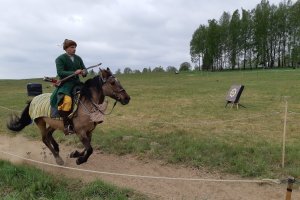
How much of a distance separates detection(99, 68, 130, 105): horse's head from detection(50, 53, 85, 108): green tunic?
2.08ft

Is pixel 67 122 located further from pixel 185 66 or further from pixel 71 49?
pixel 185 66

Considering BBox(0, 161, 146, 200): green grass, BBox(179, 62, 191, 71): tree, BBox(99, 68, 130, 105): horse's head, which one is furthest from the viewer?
BBox(179, 62, 191, 71): tree

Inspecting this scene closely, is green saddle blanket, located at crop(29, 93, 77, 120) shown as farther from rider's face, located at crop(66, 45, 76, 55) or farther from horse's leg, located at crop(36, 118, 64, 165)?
rider's face, located at crop(66, 45, 76, 55)

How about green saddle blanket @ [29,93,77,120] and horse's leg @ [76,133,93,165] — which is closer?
horse's leg @ [76,133,93,165]

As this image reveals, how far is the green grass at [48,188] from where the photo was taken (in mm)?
6402

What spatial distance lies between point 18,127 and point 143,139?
325 cm

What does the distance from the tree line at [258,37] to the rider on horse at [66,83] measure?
66.9 metres

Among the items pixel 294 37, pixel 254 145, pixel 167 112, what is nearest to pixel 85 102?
pixel 254 145

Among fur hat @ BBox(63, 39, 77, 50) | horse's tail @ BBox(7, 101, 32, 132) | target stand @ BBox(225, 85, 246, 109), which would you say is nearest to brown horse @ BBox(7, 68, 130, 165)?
fur hat @ BBox(63, 39, 77, 50)

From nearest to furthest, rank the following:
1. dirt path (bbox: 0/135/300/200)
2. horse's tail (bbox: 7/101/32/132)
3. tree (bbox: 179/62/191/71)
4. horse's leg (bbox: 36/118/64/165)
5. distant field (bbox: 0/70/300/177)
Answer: dirt path (bbox: 0/135/300/200) → distant field (bbox: 0/70/300/177) → horse's leg (bbox: 36/118/64/165) → horse's tail (bbox: 7/101/32/132) → tree (bbox: 179/62/191/71)

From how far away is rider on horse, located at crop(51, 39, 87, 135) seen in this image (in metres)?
7.55

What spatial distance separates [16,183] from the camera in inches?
276

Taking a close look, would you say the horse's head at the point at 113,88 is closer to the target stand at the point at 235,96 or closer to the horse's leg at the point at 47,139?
the horse's leg at the point at 47,139

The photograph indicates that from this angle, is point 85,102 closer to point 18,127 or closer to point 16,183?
point 16,183
